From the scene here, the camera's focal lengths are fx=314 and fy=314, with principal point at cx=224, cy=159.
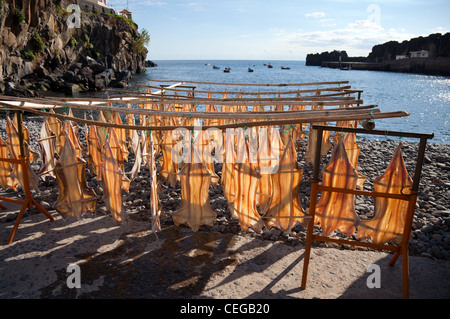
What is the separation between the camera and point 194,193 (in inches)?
142

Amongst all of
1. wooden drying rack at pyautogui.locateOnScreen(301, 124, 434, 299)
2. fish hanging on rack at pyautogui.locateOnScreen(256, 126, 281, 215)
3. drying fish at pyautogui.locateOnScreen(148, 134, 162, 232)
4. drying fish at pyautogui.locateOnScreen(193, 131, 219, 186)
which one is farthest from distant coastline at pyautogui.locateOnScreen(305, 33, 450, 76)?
drying fish at pyautogui.locateOnScreen(148, 134, 162, 232)

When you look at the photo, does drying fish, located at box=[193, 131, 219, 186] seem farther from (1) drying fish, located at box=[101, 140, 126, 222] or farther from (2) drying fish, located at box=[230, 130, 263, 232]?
(1) drying fish, located at box=[101, 140, 126, 222]

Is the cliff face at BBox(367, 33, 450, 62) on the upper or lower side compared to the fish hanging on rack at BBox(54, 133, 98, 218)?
upper

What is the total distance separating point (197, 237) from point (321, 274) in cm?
171

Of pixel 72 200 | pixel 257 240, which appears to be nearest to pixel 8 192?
pixel 72 200

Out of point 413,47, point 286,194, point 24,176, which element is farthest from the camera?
point 413,47

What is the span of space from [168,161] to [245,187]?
85.8 inches

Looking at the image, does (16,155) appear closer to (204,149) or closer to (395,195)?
(204,149)

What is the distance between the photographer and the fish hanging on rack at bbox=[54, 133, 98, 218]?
3873 millimetres

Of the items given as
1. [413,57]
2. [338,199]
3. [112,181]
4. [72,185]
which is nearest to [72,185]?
[72,185]

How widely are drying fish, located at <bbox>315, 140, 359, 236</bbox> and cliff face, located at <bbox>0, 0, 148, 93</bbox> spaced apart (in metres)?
25.3

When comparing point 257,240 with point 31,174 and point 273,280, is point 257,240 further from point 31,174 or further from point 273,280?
point 31,174

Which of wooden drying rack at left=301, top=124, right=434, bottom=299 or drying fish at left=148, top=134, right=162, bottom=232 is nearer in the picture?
wooden drying rack at left=301, top=124, right=434, bottom=299

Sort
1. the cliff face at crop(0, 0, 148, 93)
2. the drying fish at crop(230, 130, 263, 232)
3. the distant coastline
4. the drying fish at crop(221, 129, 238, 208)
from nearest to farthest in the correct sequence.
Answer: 1. the drying fish at crop(230, 130, 263, 232)
2. the drying fish at crop(221, 129, 238, 208)
3. the cliff face at crop(0, 0, 148, 93)
4. the distant coastline
